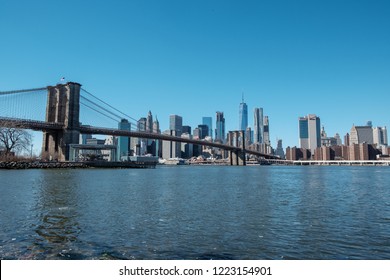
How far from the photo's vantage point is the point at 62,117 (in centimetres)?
8238

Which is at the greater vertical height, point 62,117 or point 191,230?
point 62,117

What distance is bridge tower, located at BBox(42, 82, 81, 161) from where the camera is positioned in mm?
79062

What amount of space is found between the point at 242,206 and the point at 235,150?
452 feet

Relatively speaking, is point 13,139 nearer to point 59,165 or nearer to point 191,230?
point 59,165

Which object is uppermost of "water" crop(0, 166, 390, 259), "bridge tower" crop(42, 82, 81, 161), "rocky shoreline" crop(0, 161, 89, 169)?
"bridge tower" crop(42, 82, 81, 161)

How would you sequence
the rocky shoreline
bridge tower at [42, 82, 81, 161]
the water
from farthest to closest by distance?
bridge tower at [42, 82, 81, 161] → the rocky shoreline → the water

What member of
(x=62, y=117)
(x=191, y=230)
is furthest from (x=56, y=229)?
(x=62, y=117)

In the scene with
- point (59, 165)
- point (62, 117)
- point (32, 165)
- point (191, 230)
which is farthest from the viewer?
point (62, 117)

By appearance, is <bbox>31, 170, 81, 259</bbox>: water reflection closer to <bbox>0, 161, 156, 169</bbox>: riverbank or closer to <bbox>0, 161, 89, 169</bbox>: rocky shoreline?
<bbox>0, 161, 89, 169</bbox>: rocky shoreline

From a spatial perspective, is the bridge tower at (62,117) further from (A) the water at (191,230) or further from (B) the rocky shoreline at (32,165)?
(A) the water at (191,230)

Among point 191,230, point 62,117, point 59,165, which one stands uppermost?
point 62,117

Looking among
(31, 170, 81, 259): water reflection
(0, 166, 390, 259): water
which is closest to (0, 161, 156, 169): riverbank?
(0, 166, 390, 259): water
